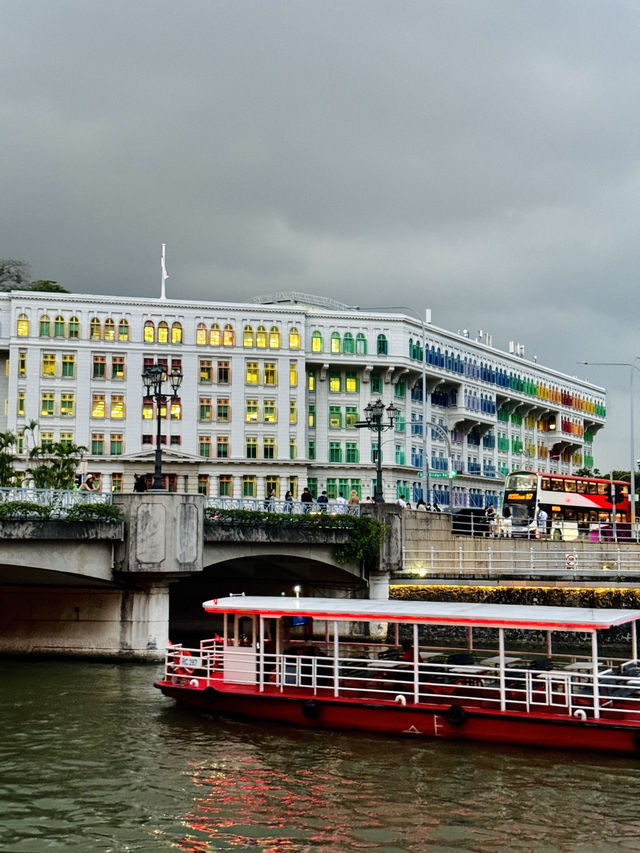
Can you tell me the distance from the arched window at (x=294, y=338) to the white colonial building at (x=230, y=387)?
92mm

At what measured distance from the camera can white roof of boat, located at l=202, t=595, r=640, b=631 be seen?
22125 millimetres

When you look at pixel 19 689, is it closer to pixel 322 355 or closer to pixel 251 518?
pixel 251 518

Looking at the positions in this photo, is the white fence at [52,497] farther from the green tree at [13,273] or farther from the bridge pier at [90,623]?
the green tree at [13,273]

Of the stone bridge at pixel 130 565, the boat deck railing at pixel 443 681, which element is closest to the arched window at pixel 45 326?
the stone bridge at pixel 130 565

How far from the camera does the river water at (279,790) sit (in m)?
15.7

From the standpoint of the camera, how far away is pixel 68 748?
21.2 m

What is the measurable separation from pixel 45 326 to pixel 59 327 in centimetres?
89

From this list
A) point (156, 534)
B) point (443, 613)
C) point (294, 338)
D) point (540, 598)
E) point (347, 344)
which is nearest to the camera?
point (443, 613)

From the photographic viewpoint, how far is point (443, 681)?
24266mm

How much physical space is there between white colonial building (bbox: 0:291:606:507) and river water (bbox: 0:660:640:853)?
44554mm

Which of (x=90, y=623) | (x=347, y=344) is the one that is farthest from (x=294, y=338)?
(x=90, y=623)

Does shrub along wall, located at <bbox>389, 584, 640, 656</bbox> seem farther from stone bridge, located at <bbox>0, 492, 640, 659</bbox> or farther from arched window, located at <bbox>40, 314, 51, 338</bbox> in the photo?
arched window, located at <bbox>40, 314, 51, 338</bbox>

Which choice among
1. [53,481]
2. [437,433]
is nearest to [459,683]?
[53,481]

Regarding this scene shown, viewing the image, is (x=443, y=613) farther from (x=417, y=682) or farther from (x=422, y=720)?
(x=422, y=720)
